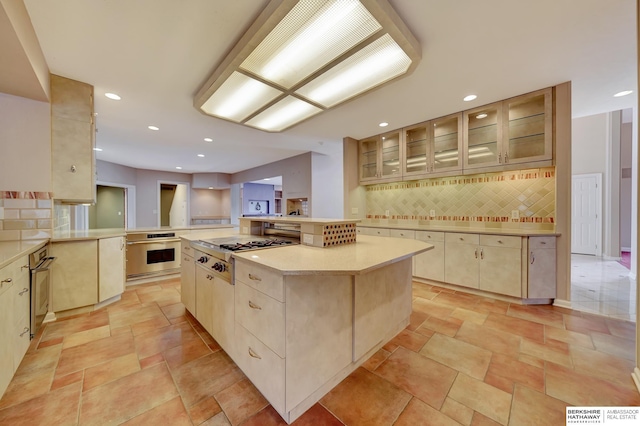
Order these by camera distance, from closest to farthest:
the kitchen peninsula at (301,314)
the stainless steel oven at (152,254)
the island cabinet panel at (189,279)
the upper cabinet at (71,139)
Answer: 1. the kitchen peninsula at (301,314)
2. the island cabinet panel at (189,279)
3. the upper cabinet at (71,139)
4. the stainless steel oven at (152,254)

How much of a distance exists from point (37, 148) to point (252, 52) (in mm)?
2425

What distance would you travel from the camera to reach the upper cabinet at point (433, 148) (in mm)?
3351

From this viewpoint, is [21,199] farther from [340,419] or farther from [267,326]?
[340,419]

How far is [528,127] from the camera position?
285 centimetres

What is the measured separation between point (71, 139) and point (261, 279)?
2.77 metres

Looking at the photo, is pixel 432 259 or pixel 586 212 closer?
pixel 432 259

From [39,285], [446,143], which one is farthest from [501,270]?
[39,285]

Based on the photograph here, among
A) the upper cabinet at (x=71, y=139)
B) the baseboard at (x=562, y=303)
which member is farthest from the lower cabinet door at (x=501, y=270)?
the upper cabinet at (x=71, y=139)

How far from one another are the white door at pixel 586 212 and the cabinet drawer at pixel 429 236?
14.0 ft

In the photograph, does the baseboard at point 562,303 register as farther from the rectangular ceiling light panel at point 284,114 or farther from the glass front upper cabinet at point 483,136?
the rectangular ceiling light panel at point 284,114

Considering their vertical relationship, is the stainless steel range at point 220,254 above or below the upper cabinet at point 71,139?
below

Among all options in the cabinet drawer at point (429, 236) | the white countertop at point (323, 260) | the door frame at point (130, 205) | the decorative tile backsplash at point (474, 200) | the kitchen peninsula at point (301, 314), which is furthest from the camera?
the door frame at point (130, 205)

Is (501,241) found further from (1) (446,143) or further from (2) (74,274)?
(2) (74,274)

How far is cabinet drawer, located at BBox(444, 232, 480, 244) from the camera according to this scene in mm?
2984
